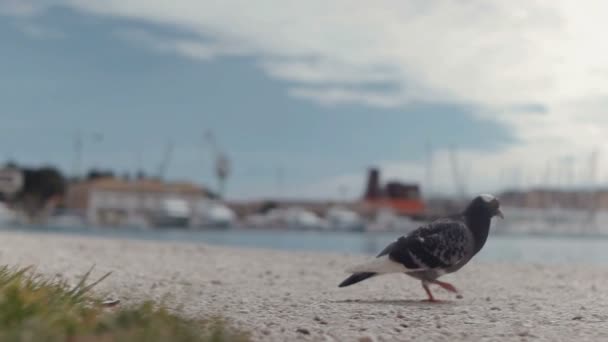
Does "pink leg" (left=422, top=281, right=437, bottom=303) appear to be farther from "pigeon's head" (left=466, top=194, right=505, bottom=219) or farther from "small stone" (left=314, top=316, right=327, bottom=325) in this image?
"small stone" (left=314, top=316, right=327, bottom=325)

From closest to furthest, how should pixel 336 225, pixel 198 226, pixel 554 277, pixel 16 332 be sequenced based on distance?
pixel 16 332, pixel 554 277, pixel 198 226, pixel 336 225

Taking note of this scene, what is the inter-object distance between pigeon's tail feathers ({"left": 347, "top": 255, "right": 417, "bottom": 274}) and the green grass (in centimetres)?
293

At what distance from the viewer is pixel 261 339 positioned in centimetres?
620

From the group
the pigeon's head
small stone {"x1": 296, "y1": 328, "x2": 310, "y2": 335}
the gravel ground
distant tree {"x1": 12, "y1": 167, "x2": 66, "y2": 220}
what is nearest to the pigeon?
the pigeon's head

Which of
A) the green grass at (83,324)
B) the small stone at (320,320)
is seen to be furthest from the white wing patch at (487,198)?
the green grass at (83,324)

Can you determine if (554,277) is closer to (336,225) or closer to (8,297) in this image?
(8,297)

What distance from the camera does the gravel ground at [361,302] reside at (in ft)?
22.6

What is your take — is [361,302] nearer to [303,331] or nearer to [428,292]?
[428,292]

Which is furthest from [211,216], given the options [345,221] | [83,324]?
[83,324]

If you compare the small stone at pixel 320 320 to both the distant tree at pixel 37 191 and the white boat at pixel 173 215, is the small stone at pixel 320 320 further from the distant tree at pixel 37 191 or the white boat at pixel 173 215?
the distant tree at pixel 37 191

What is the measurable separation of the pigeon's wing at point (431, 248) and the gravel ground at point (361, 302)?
46 centimetres

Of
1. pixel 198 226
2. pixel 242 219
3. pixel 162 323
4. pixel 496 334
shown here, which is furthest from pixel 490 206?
pixel 242 219

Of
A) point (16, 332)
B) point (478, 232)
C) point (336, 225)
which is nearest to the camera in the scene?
point (16, 332)

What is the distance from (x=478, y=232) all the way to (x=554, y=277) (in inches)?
316
